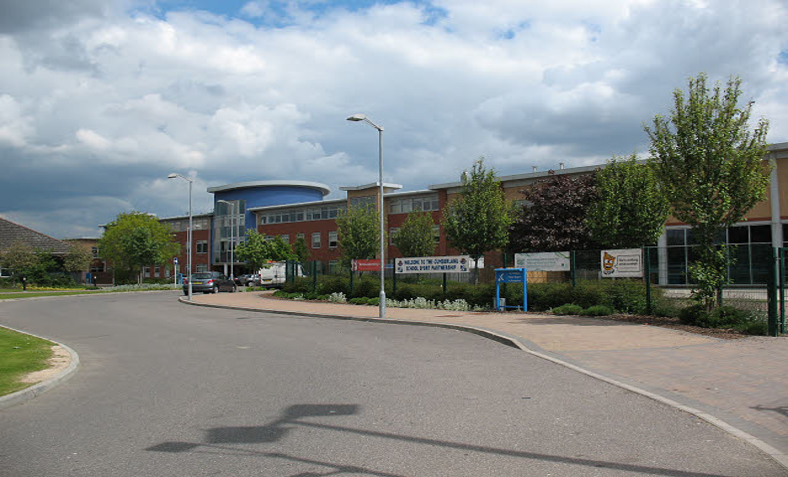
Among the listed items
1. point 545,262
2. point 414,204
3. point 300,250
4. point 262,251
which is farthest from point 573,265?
point 262,251

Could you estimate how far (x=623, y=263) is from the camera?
1898 centimetres

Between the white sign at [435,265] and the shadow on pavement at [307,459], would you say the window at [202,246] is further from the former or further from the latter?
the shadow on pavement at [307,459]

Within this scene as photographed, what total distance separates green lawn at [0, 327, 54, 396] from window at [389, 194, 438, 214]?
40.1 meters

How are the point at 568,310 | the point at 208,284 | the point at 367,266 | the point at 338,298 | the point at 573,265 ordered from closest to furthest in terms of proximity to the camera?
1. the point at 568,310
2. the point at 573,265
3. the point at 367,266
4. the point at 338,298
5. the point at 208,284

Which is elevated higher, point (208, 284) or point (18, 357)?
point (208, 284)

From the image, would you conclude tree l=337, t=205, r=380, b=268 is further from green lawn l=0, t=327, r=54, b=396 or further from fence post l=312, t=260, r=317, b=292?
green lawn l=0, t=327, r=54, b=396

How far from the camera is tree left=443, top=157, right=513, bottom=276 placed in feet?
98.5

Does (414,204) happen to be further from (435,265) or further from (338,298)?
(435,265)

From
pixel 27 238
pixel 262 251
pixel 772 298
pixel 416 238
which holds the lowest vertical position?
pixel 772 298

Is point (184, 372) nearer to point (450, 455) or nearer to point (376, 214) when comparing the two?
point (450, 455)

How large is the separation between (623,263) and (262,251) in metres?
45.8

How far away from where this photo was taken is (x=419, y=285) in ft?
86.1

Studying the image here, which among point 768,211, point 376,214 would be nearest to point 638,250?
point 768,211

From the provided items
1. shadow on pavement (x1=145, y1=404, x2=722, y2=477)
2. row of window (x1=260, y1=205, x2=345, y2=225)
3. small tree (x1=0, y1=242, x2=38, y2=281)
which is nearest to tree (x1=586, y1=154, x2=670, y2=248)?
shadow on pavement (x1=145, y1=404, x2=722, y2=477)
